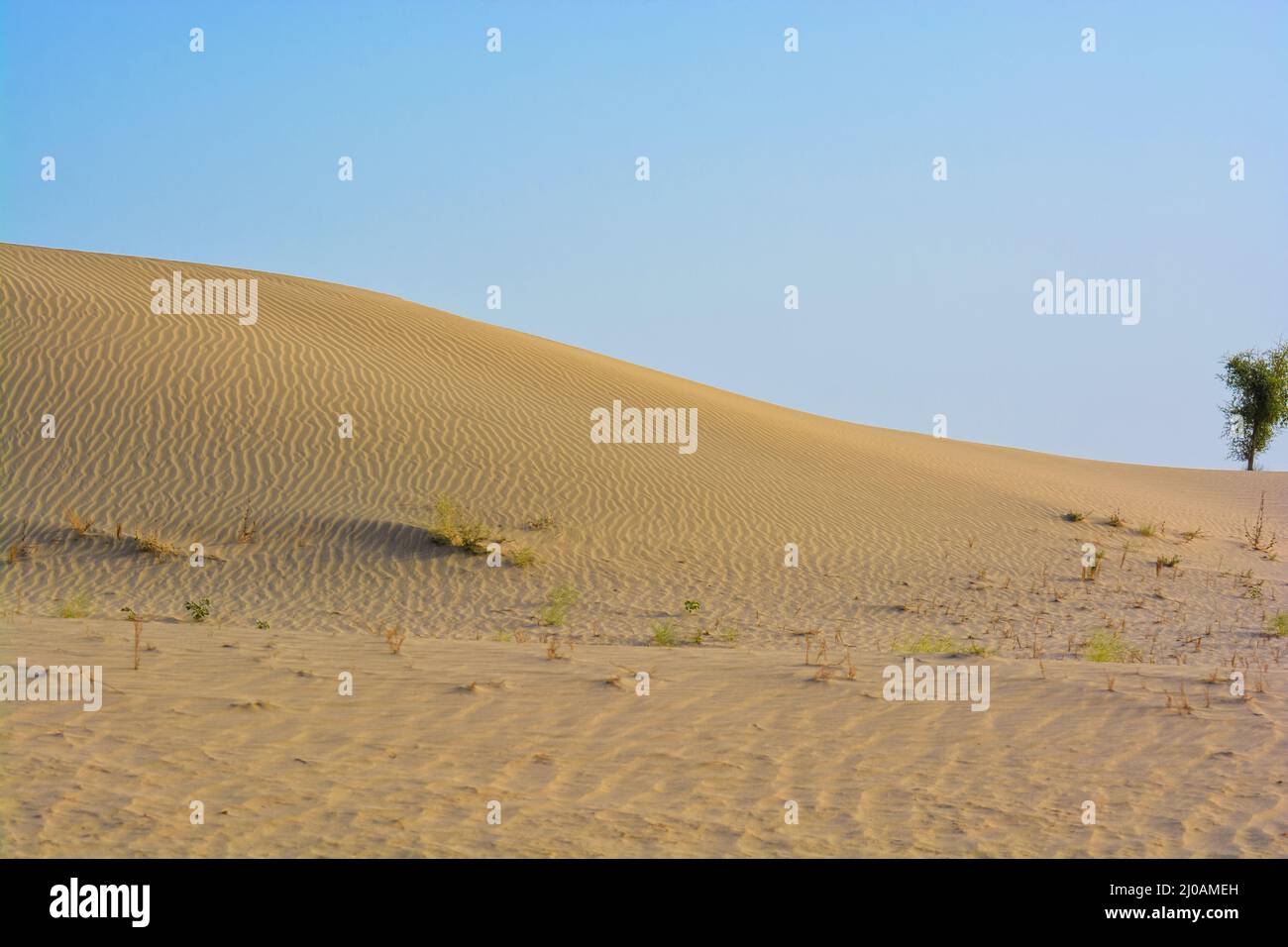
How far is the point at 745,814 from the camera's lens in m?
6.54

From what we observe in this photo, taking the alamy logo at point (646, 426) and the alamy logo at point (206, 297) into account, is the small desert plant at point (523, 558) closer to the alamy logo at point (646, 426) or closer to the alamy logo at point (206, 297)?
the alamy logo at point (646, 426)

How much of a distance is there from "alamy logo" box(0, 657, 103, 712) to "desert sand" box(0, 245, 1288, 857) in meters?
0.16

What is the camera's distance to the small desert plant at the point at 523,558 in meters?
Answer: 18.0

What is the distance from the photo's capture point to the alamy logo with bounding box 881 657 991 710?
364 inches

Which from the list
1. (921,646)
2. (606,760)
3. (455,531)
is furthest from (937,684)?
(455,531)

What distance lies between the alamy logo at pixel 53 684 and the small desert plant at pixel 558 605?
6.88 metres

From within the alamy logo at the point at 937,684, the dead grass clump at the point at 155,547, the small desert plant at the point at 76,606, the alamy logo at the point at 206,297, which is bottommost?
the alamy logo at the point at 937,684

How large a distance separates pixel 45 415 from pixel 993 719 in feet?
60.8

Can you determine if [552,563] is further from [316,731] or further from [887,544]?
[316,731]

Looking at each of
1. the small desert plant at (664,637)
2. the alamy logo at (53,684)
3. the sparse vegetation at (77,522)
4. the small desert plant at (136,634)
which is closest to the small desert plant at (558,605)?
the small desert plant at (664,637)

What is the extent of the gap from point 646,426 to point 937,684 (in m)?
17.2
